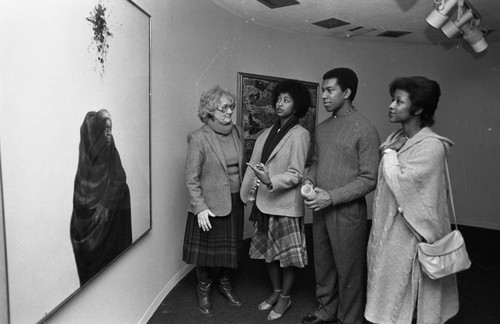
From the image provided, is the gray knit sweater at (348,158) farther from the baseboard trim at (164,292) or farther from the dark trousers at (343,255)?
the baseboard trim at (164,292)

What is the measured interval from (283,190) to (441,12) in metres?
1.45

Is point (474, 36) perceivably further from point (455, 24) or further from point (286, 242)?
point (286, 242)

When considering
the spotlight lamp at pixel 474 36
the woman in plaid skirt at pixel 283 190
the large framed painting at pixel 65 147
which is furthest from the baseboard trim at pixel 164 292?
the spotlight lamp at pixel 474 36

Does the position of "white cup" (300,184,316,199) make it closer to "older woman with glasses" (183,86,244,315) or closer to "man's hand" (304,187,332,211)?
"man's hand" (304,187,332,211)

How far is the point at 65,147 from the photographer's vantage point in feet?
3.48

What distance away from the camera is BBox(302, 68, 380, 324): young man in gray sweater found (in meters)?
1.78

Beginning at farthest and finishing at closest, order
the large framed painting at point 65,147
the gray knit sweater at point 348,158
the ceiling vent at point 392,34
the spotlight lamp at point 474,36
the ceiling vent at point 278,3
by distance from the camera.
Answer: the ceiling vent at point 392,34, the ceiling vent at point 278,3, the spotlight lamp at point 474,36, the gray knit sweater at point 348,158, the large framed painting at point 65,147

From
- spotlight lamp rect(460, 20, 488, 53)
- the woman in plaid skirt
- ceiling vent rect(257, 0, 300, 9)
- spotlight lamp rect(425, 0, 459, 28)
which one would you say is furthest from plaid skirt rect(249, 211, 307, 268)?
spotlight lamp rect(460, 20, 488, 53)

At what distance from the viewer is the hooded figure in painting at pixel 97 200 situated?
116 cm

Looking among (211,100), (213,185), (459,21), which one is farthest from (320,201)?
(459,21)

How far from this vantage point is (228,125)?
6.89 feet

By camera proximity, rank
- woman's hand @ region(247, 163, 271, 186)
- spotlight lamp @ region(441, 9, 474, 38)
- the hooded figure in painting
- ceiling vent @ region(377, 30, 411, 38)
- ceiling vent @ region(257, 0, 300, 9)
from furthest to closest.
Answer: ceiling vent @ region(377, 30, 411, 38), ceiling vent @ region(257, 0, 300, 9), spotlight lamp @ region(441, 9, 474, 38), woman's hand @ region(247, 163, 271, 186), the hooded figure in painting

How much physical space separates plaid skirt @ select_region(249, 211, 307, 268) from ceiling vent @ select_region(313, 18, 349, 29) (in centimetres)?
165

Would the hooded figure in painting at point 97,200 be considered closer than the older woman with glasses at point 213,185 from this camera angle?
Yes
